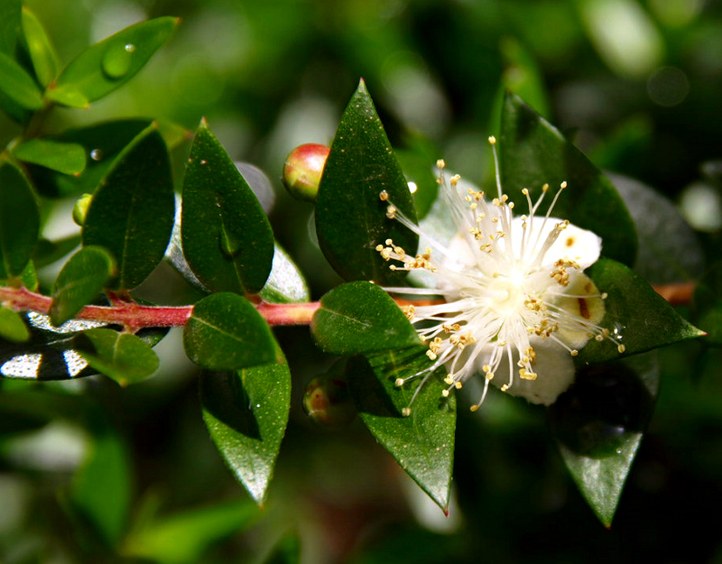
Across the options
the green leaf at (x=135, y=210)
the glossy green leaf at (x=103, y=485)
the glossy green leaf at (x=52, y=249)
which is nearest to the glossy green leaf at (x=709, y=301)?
the green leaf at (x=135, y=210)

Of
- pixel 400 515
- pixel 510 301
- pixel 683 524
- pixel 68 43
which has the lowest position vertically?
pixel 400 515

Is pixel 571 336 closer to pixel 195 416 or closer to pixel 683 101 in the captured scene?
pixel 683 101

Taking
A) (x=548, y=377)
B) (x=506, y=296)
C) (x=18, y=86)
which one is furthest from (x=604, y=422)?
(x=18, y=86)

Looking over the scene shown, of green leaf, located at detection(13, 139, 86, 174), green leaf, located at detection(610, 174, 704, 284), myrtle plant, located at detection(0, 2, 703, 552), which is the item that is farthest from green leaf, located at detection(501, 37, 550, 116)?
green leaf, located at detection(13, 139, 86, 174)

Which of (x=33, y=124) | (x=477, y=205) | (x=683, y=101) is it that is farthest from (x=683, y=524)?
(x=33, y=124)

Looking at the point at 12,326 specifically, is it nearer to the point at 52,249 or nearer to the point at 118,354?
the point at 118,354

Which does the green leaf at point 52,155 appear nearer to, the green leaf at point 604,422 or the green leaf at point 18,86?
the green leaf at point 18,86

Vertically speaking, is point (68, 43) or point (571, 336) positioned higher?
point (571, 336)
